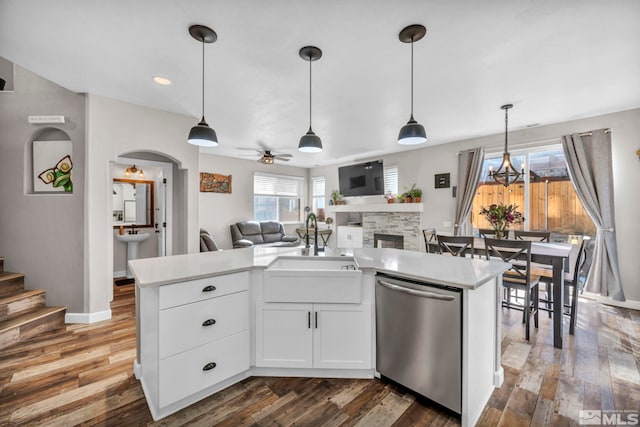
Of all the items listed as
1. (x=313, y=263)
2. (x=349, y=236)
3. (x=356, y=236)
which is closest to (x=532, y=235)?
(x=313, y=263)

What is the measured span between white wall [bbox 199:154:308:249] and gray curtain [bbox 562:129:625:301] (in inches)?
244

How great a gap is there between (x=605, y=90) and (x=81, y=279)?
6162 mm

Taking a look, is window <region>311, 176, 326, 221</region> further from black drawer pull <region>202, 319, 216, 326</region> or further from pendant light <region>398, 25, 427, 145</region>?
black drawer pull <region>202, 319, 216, 326</region>

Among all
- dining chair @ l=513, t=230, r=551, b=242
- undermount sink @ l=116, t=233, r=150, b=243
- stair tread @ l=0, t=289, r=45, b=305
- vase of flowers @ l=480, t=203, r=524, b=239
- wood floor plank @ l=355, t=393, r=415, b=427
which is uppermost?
vase of flowers @ l=480, t=203, r=524, b=239

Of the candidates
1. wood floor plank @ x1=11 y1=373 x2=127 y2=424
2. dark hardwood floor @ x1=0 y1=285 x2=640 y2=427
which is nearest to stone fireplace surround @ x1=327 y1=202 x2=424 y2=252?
dark hardwood floor @ x1=0 y1=285 x2=640 y2=427

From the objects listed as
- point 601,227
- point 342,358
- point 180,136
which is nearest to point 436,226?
point 601,227

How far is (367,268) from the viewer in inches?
77.4

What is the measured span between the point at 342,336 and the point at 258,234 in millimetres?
5095

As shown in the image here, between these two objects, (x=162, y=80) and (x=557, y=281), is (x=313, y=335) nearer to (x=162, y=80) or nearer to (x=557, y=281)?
(x=557, y=281)

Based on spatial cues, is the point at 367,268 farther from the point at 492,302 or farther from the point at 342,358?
the point at 492,302

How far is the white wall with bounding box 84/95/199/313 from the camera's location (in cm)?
309

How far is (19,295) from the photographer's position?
116 inches

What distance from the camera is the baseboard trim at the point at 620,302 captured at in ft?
11.4

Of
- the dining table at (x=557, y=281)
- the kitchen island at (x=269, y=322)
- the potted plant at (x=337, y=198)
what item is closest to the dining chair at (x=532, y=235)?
the dining table at (x=557, y=281)
